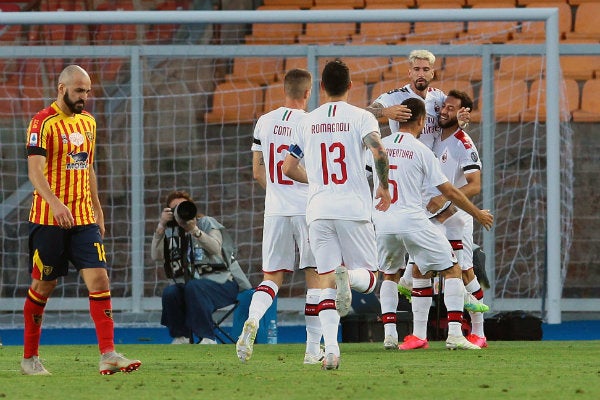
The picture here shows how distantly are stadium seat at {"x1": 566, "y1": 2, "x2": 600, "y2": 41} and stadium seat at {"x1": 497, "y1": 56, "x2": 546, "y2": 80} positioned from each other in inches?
65.4

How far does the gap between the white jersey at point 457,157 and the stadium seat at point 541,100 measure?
171 inches

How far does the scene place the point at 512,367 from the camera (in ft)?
25.0

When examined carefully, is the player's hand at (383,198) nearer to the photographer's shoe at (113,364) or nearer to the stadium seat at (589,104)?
the photographer's shoe at (113,364)

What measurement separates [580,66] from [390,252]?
6959mm

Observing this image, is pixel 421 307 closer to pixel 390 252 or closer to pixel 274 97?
pixel 390 252

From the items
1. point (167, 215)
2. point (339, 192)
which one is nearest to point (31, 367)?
point (339, 192)

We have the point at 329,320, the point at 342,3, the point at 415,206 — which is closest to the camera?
the point at 329,320

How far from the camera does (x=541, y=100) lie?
1435 centimetres

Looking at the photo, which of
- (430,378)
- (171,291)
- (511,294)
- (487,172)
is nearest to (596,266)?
(511,294)

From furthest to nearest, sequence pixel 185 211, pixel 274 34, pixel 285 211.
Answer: pixel 274 34 < pixel 185 211 < pixel 285 211

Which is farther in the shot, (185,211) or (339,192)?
(185,211)

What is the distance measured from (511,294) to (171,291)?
4.35m

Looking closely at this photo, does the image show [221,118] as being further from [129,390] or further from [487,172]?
[129,390]

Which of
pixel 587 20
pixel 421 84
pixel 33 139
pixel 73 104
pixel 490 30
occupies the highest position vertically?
pixel 587 20
